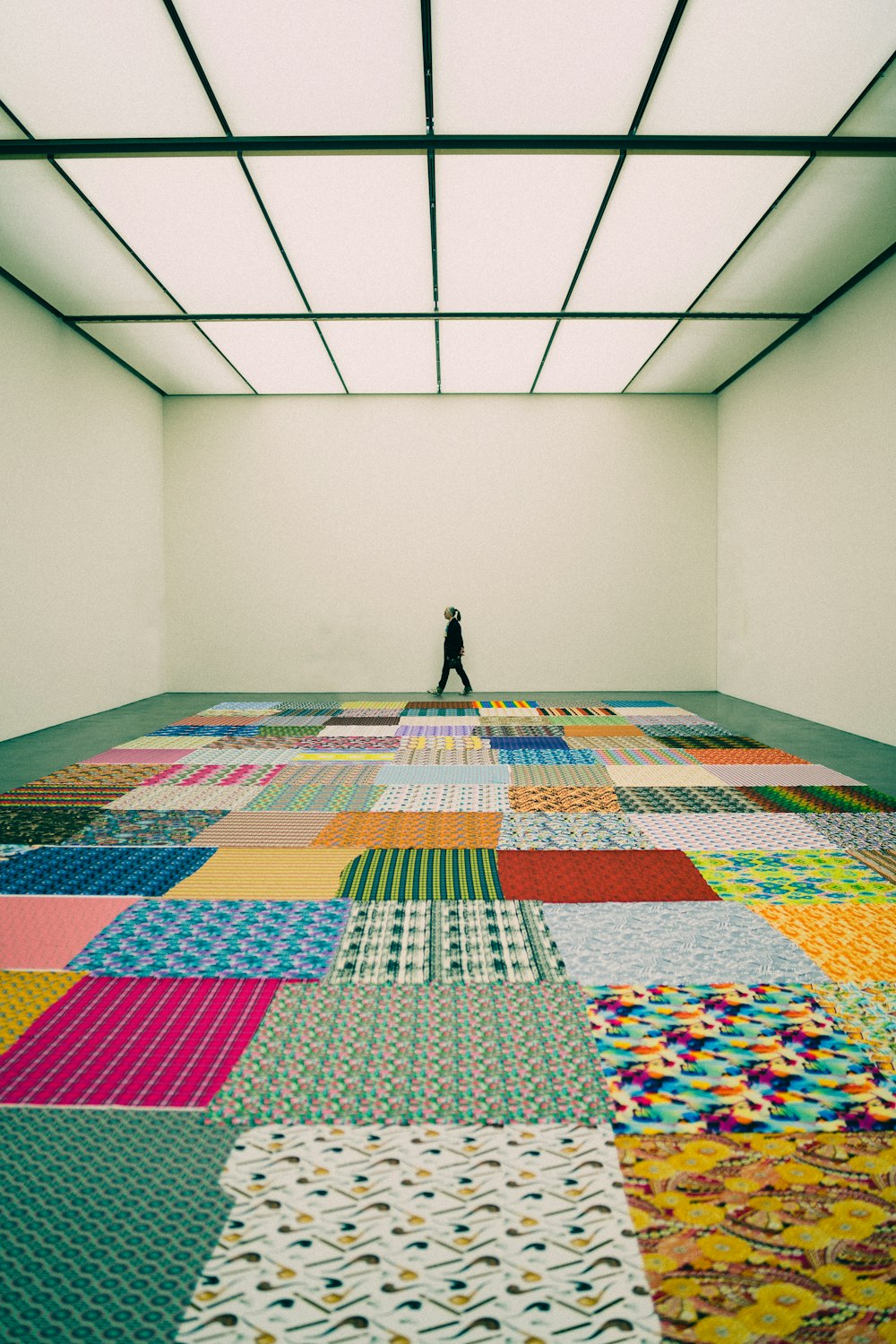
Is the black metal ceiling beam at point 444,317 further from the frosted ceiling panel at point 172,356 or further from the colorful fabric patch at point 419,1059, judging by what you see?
the colorful fabric patch at point 419,1059

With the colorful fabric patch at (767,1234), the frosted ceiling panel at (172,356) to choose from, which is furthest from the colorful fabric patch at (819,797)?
the frosted ceiling panel at (172,356)

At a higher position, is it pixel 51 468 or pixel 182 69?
pixel 182 69

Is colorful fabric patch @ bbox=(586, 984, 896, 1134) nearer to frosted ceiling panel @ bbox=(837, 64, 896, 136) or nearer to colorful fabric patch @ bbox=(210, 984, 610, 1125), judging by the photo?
colorful fabric patch @ bbox=(210, 984, 610, 1125)

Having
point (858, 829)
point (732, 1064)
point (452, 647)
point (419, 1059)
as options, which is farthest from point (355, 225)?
point (732, 1064)

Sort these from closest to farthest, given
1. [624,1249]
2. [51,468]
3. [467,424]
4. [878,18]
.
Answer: [624,1249] < [878,18] < [51,468] < [467,424]

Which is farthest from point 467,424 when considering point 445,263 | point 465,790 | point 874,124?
point 465,790

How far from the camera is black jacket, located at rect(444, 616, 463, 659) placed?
1435cm

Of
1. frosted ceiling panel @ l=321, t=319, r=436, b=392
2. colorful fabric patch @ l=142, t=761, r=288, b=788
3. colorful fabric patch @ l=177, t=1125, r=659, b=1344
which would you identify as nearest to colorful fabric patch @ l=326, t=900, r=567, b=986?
colorful fabric patch @ l=177, t=1125, r=659, b=1344

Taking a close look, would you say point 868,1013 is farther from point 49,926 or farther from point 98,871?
point 98,871

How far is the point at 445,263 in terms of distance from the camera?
1023 cm

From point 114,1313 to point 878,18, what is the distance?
9.48 meters

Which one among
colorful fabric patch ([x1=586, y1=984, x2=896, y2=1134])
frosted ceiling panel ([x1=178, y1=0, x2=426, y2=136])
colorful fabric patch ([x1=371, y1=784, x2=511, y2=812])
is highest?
frosted ceiling panel ([x1=178, y1=0, x2=426, y2=136])

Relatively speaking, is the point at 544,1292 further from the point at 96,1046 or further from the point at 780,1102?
the point at 96,1046

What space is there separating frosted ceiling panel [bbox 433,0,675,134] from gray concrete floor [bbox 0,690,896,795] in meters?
7.35
